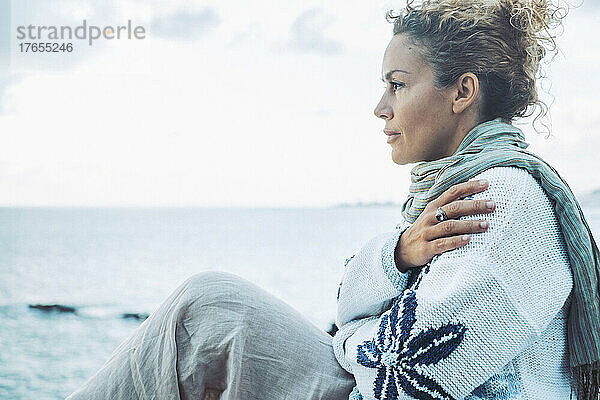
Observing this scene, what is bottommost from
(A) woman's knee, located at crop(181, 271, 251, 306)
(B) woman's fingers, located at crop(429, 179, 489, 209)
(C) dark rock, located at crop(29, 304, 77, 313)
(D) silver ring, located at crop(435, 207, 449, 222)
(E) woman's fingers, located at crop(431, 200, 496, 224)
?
(C) dark rock, located at crop(29, 304, 77, 313)

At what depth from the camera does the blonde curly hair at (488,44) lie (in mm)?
1392

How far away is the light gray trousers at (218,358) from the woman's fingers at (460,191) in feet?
1.35

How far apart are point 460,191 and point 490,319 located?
0.22 meters

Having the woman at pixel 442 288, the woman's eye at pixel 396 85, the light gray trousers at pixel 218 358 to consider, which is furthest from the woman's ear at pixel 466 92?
the light gray trousers at pixel 218 358

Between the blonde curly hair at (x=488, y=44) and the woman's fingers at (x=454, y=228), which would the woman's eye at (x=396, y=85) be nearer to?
the blonde curly hair at (x=488, y=44)

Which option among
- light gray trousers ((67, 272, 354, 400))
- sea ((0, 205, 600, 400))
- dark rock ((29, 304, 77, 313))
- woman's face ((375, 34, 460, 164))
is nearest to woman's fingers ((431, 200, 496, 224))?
woman's face ((375, 34, 460, 164))

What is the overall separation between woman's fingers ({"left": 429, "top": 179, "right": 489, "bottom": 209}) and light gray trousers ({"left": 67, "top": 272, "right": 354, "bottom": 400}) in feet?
1.35

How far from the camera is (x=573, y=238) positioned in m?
1.17

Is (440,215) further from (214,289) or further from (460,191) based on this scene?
(214,289)

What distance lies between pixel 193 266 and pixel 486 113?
17.5 metres

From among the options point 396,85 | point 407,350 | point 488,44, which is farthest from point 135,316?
point 407,350

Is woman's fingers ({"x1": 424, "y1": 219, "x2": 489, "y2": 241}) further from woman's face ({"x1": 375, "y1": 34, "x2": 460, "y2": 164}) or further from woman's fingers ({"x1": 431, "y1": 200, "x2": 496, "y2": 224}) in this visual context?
woman's face ({"x1": 375, "y1": 34, "x2": 460, "y2": 164})

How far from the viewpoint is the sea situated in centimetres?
944

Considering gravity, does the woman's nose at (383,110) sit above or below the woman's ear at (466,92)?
below
